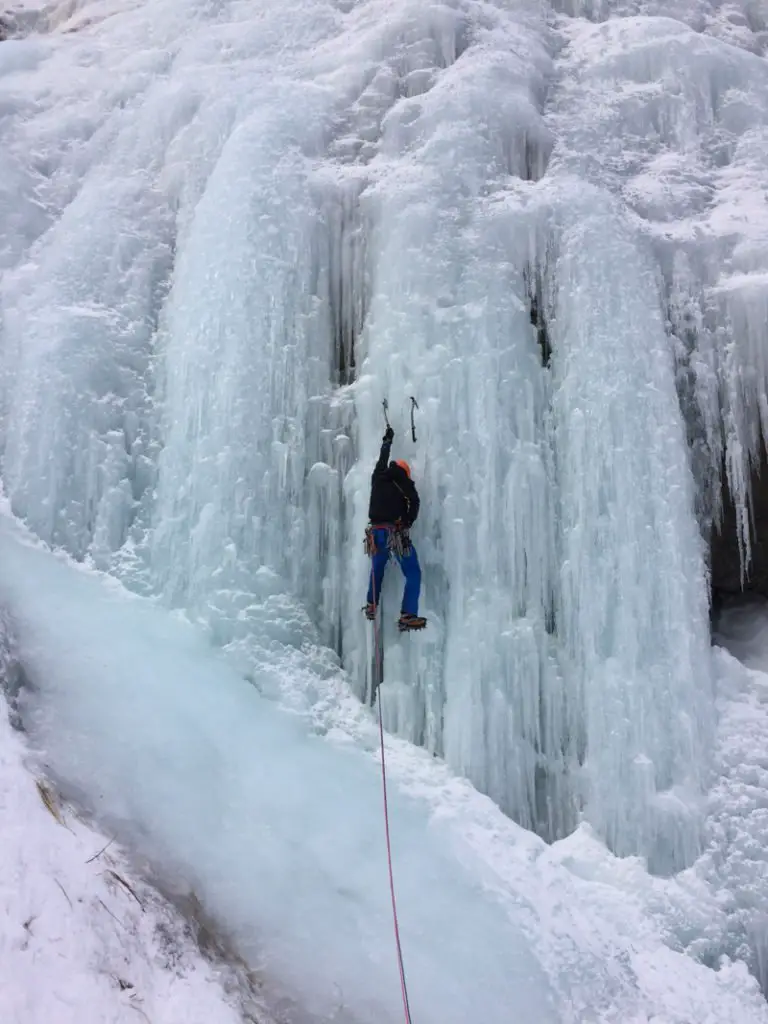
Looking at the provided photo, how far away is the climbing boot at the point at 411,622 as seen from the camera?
5.81 m

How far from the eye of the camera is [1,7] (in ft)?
35.8

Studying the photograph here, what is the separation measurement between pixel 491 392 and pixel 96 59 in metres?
6.58

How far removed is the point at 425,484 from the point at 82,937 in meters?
3.80

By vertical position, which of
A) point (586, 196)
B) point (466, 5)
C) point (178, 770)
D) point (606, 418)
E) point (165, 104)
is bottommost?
point (178, 770)

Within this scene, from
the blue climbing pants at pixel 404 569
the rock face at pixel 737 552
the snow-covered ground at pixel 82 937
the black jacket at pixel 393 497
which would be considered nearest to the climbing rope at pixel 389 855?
the blue climbing pants at pixel 404 569

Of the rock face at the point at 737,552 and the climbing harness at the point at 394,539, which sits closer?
the climbing harness at the point at 394,539

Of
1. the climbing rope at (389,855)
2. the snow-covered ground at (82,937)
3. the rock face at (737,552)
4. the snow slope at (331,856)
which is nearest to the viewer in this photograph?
the snow-covered ground at (82,937)

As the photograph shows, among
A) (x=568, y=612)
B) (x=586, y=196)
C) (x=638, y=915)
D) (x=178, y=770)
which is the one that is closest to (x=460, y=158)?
(x=586, y=196)

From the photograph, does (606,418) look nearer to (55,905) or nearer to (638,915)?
(638,915)

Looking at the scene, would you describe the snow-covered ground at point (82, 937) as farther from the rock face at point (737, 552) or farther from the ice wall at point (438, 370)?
the rock face at point (737, 552)

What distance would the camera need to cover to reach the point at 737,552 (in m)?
7.15

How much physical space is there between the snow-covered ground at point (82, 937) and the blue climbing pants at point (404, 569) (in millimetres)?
2501

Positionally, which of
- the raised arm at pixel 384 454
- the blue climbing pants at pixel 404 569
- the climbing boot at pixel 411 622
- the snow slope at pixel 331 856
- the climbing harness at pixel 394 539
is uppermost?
the raised arm at pixel 384 454

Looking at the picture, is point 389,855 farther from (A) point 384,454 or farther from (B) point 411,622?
(A) point 384,454
